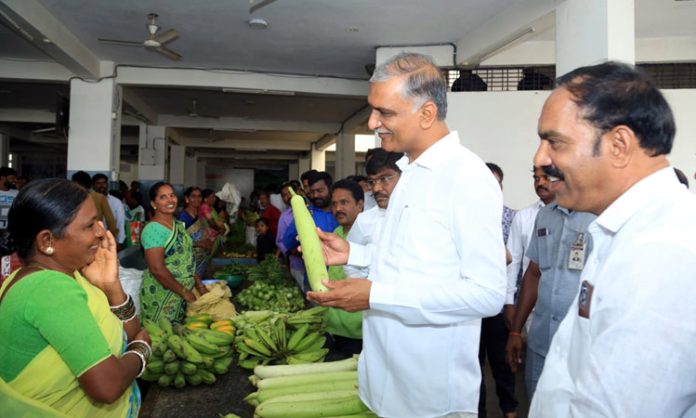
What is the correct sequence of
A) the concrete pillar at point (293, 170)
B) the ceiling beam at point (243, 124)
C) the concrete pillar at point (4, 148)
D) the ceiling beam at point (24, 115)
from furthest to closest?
the concrete pillar at point (293, 170) < the concrete pillar at point (4, 148) < the ceiling beam at point (243, 124) < the ceiling beam at point (24, 115)

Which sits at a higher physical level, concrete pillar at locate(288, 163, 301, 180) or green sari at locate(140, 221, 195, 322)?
concrete pillar at locate(288, 163, 301, 180)

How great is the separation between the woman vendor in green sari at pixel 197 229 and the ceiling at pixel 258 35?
2380mm

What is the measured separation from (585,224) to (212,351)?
2102mm

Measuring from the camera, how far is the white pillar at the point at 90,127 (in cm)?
872

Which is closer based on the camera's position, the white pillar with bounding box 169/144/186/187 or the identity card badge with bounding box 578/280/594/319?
the identity card badge with bounding box 578/280/594/319

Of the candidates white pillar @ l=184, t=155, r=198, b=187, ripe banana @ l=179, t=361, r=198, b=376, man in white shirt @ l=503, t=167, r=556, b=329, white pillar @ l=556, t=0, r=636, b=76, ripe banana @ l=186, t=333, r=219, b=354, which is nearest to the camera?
ripe banana @ l=179, t=361, r=198, b=376

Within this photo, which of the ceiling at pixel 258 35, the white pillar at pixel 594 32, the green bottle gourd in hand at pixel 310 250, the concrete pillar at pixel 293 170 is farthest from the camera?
the concrete pillar at pixel 293 170

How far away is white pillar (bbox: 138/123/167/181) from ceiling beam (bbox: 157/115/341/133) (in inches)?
16.0

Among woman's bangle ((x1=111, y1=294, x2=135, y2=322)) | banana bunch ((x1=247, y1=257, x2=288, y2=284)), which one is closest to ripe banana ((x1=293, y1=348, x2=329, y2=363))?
woman's bangle ((x1=111, y1=294, x2=135, y2=322))

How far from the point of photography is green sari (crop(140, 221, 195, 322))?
3625 mm

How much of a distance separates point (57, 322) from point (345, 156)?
44.7ft

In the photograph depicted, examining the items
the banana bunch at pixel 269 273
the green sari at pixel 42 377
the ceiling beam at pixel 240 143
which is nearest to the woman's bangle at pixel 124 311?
the green sari at pixel 42 377

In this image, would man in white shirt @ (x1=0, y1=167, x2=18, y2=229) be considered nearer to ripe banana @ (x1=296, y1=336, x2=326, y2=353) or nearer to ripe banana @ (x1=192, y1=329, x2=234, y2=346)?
ripe banana @ (x1=192, y1=329, x2=234, y2=346)

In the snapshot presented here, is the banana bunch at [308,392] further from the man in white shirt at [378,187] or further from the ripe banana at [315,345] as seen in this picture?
the man in white shirt at [378,187]
